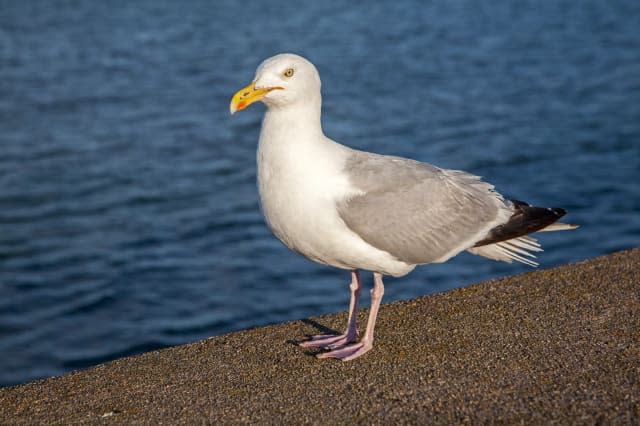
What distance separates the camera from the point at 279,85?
555 centimetres

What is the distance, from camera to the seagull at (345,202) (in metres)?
5.43

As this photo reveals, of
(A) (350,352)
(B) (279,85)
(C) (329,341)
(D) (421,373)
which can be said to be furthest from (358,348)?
(B) (279,85)

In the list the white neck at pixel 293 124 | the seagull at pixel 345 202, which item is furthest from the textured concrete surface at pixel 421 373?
the white neck at pixel 293 124

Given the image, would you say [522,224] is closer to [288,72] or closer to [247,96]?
[288,72]

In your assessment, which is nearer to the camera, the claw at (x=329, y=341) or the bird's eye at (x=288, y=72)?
the bird's eye at (x=288, y=72)

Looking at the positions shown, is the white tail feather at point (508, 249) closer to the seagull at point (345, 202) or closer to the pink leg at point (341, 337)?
the seagull at point (345, 202)

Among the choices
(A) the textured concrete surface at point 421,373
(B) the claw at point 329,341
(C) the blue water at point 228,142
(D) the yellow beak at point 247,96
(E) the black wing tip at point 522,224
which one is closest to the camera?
(A) the textured concrete surface at point 421,373

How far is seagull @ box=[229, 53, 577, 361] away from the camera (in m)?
5.43

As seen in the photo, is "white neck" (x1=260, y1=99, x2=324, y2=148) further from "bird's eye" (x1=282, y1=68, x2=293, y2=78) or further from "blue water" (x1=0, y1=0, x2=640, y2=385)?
"blue water" (x1=0, y1=0, x2=640, y2=385)

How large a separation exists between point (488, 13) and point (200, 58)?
8312 millimetres

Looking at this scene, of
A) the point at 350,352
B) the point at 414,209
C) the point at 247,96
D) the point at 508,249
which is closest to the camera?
the point at 247,96

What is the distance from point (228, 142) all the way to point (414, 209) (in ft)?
29.9

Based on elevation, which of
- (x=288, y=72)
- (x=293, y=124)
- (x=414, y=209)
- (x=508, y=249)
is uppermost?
(x=288, y=72)

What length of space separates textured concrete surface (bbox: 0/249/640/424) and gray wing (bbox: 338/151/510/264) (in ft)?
1.82
